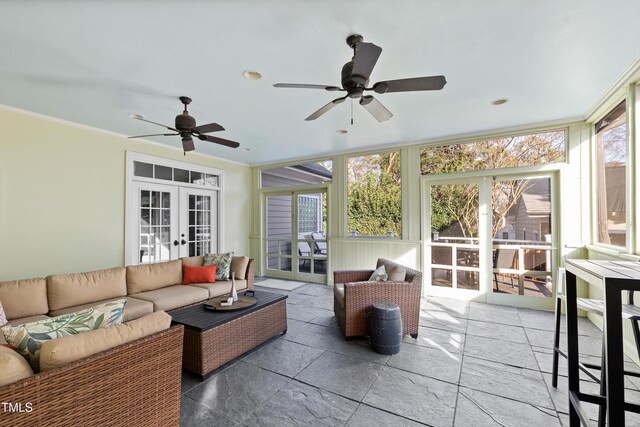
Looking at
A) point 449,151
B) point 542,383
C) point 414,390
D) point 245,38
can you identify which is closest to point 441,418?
point 414,390

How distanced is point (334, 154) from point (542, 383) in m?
4.73

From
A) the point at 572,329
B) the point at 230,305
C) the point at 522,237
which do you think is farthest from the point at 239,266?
the point at 522,237

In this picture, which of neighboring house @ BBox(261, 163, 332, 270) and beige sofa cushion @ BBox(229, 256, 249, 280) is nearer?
beige sofa cushion @ BBox(229, 256, 249, 280)

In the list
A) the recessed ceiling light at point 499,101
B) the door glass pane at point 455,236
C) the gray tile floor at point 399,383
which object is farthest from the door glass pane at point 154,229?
the recessed ceiling light at point 499,101

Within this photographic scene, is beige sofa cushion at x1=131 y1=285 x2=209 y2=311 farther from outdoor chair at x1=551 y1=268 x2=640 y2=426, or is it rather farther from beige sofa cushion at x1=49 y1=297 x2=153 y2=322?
outdoor chair at x1=551 y1=268 x2=640 y2=426

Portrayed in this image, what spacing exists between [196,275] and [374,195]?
3494 mm

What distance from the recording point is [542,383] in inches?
93.9

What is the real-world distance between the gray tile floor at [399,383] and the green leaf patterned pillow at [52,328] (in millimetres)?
945

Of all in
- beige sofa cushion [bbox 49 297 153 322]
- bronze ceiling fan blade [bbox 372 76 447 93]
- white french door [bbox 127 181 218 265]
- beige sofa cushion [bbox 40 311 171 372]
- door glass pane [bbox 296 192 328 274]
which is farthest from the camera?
door glass pane [bbox 296 192 328 274]

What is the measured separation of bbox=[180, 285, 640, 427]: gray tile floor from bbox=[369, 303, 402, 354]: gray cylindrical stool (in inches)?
3.9

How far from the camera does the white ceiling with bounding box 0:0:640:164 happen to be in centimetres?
195

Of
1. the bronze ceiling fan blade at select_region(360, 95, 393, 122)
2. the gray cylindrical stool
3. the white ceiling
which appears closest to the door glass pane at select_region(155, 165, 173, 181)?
the white ceiling

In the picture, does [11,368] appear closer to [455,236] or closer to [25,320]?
[25,320]

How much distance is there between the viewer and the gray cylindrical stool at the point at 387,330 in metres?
2.91
